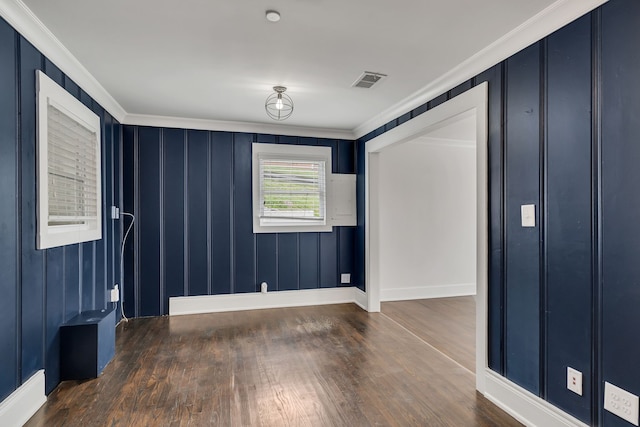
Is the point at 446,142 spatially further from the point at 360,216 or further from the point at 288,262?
the point at 288,262

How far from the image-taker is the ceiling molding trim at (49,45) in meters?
1.94

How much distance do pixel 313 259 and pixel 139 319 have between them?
2297 millimetres

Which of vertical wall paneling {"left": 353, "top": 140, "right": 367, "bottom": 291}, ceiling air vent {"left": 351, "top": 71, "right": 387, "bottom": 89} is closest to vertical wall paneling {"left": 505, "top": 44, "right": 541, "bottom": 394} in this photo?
ceiling air vent {"left": 351, "top": 71, "right": 387, "bottom": 89}

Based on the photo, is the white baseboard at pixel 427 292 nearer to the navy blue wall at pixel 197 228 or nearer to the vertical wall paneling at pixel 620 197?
the navy blue wall at pixel 197 228

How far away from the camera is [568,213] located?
190 centimetres

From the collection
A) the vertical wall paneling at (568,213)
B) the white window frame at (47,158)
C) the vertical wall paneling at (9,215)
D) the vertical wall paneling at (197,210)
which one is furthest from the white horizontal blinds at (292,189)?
the vertical wall paneling at (568,213)

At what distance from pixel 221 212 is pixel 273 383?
2.49 metres

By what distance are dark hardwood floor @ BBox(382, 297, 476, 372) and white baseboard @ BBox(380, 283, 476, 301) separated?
123 millimetres

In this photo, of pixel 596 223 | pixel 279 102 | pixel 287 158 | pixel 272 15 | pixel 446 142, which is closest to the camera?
pixel 596 223

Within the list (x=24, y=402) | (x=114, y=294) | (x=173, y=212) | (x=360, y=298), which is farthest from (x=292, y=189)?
(x=24, y=402)

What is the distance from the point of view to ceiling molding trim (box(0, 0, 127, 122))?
A: 194cm

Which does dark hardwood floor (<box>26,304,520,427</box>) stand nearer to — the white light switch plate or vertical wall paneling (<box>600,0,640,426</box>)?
vertical wall paneling (<box>600,0,640,426</box>)

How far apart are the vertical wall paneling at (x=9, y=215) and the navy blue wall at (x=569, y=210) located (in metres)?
3.04

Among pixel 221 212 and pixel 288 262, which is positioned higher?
pixel 221 212
